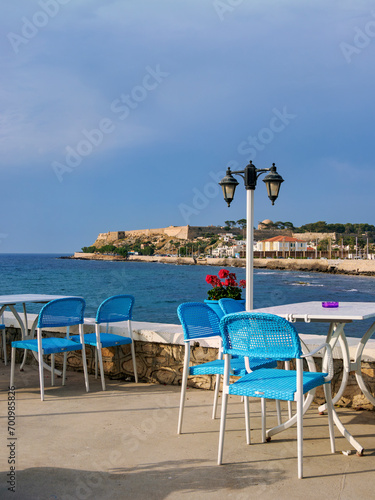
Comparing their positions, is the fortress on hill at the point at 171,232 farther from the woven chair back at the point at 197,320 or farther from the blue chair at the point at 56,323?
the woven chair back at the point at 197,320

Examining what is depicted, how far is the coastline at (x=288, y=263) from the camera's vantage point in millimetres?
75062

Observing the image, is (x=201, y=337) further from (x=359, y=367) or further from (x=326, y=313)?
(x=359, y=367)

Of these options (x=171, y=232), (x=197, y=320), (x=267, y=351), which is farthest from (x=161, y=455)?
(x=171, y=232)

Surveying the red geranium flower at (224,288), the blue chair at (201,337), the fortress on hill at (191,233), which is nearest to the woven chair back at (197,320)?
the blue chair at (201,337)

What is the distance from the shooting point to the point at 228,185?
5418 millimetres

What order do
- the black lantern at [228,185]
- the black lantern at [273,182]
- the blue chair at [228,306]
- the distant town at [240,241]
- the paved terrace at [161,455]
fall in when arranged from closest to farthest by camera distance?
the paved terrace at [161,455] → the blue chair at [228,306] → the black lantern at [273,182] → the black lantern at [228,185] → the distant town at [240,241]

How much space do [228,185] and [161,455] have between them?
3052 mm

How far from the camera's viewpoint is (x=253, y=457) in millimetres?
2992

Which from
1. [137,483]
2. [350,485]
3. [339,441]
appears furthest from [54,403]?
[350,485]

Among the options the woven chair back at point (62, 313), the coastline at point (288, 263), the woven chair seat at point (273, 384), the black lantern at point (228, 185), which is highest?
the black lantern at point (228, 185)

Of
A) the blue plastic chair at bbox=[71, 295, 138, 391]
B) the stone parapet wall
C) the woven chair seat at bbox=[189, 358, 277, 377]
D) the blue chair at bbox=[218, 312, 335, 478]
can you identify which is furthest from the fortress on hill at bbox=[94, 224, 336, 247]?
the blue chair at bbox=[218, 312, 335, 478]

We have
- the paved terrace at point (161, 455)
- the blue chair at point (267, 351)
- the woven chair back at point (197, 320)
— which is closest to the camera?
the paved terrace at point (161, 455)

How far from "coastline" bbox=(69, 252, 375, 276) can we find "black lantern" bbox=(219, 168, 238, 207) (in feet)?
234

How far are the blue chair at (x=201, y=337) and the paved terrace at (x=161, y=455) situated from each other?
314 mm
